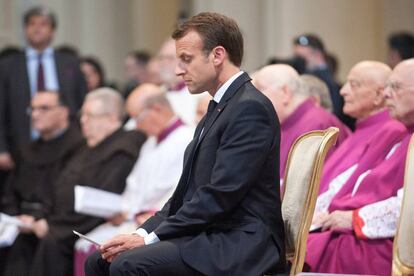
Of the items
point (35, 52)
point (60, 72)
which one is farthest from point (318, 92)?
point (35, 52)

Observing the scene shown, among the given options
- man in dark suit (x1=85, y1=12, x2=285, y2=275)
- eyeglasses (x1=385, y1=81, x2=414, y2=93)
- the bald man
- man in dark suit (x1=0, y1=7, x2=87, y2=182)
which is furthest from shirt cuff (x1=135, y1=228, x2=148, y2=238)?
man in dark suit (x1=0, y1=7, x2=87, y2=182)

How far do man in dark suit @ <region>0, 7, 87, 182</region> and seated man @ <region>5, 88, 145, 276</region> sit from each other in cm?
118

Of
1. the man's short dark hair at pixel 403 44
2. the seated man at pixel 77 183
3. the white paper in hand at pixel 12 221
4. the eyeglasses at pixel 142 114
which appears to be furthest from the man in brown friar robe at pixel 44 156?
the man's short dark hair at pixel 403 44

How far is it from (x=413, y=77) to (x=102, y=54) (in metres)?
9.54

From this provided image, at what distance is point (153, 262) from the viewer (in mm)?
4758

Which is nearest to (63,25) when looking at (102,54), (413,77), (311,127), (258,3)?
(102,54)

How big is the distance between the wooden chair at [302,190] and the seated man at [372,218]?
1.94ft

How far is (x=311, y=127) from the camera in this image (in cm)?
673

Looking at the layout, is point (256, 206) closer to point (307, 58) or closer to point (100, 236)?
point (100, 236)

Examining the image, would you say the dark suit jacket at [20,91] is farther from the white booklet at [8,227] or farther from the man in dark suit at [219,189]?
the man in dark suit at [219,189]

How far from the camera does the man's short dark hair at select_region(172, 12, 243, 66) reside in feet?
16.5

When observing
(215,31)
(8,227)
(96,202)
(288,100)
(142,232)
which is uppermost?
(215,31)

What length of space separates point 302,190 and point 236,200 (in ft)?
1.51

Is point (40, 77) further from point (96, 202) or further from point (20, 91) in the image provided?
point (96, 202)
